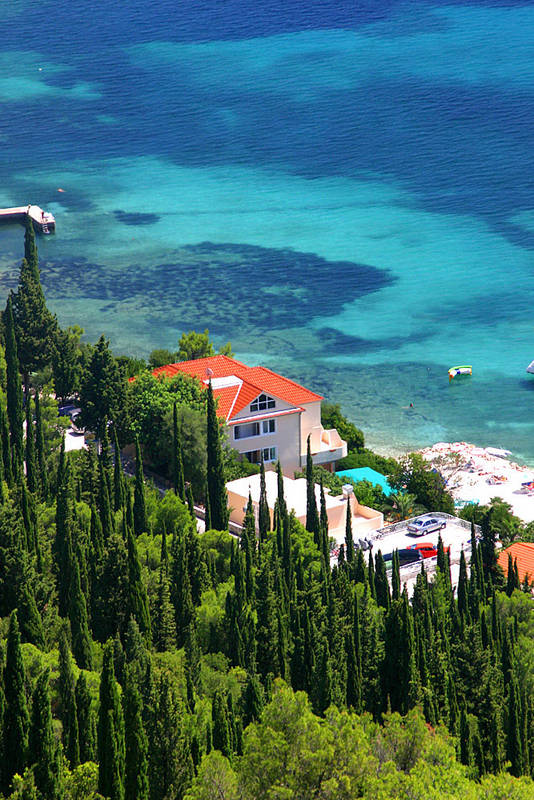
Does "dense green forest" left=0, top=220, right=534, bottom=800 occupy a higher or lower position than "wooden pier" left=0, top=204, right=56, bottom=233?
lower

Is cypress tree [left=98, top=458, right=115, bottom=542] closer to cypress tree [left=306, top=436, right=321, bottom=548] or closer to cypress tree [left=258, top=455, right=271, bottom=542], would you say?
cypress tree [left=258, top=455, right=271, bottom=542]

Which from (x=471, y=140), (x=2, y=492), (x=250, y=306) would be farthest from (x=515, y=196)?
(x=2, y=492)

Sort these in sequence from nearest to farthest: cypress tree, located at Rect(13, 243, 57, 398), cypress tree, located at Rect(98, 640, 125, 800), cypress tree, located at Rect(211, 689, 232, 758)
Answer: cypress tree, located at Rect(98, 640, 125, 800) → cypress tree, located at Rect(211, 689, 232, 758) → cypress tree, located at Rect(13, 243, 57, 398)

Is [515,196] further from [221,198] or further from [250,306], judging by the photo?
[250,306]

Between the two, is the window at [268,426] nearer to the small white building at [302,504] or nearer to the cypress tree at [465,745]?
the small white building at [302,504]

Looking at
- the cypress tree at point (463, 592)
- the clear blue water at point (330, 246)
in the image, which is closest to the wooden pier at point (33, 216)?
the clear blue water at point (330, 246)

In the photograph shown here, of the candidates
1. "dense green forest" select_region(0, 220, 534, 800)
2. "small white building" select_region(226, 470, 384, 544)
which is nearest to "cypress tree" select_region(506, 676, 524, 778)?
"dense green forest" select_region(0, 220, 534, 800)
